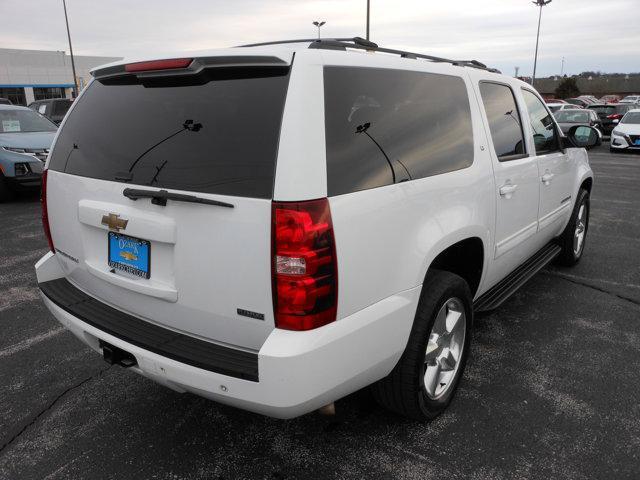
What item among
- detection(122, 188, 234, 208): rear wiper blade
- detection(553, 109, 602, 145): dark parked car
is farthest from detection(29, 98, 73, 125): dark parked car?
detection(553, 109, 602, 145): dark parked car

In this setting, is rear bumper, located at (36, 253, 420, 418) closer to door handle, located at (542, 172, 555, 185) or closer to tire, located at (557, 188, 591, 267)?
door handle, located at (542, 172, 555, 185)

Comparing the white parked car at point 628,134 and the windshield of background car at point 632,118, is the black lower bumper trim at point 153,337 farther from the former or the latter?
the windshield of background car at point 632,118

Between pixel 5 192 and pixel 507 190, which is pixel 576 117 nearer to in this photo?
pixel 507 190

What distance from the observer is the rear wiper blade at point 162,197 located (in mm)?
1904

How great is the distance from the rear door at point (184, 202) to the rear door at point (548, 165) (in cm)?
256

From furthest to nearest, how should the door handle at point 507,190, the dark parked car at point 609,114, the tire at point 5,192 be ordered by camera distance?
the dark parked car at point 609,114, the tire at point 5,192, the door handle at point 507,190

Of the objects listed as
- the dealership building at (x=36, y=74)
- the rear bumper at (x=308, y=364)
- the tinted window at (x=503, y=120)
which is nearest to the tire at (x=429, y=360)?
the rear bumper at (x=308, y=364)

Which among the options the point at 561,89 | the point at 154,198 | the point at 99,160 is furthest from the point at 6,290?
the point at 561,89

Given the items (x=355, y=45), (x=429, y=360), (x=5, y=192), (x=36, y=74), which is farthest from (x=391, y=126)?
(x=36, y=74)

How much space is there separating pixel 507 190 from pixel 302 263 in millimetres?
1870

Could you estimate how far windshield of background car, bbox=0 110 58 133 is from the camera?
9719 millimetres

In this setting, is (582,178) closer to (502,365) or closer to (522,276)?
(522,276)

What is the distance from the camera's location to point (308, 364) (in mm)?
1843

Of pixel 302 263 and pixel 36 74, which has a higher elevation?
pixel 36 74
